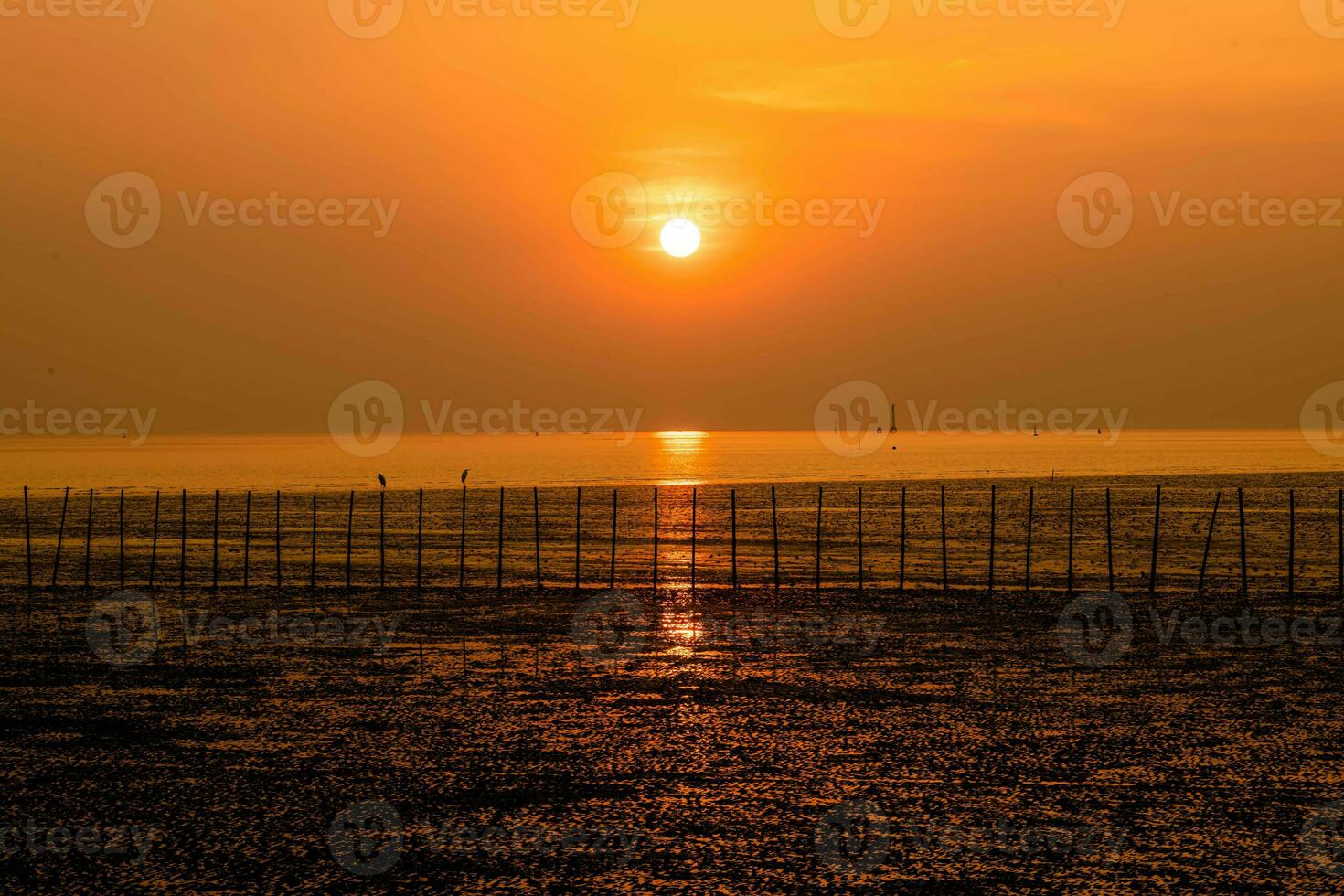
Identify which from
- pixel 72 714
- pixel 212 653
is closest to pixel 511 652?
pixel 212 653

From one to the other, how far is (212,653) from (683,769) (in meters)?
12.0

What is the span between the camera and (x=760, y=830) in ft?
41.0

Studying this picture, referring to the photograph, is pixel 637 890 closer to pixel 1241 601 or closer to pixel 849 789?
pixel 849 789

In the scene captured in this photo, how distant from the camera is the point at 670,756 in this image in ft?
50.9

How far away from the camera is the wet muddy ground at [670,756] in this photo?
11.6 metres

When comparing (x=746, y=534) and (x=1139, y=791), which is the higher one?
(x=746, y=534)

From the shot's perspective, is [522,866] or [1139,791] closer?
[522,866]

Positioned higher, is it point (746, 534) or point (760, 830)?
point (746, 534)

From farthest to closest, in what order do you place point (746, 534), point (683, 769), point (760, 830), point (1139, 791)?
1. point (746, 534)
2. point (683, 769)
3. point (1139, 791)
4. point (760, 830)

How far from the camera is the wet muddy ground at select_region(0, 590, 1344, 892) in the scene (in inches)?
456

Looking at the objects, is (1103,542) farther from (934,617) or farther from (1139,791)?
(1139,791)

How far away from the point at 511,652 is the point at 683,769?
9364mm

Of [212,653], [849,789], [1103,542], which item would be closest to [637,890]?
[849,789]

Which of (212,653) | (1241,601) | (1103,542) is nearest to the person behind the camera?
(212,653)
